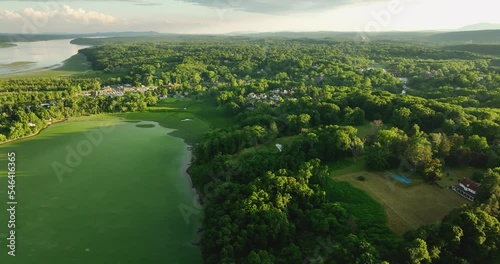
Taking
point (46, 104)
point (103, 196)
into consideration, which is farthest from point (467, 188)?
point (46, 104)

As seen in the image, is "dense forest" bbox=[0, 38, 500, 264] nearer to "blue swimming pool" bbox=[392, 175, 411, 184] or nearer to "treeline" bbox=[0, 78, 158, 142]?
"treeline" bbox=[0, 78, 158, 142]

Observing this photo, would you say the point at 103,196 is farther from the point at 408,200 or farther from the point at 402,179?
the point at 402,179

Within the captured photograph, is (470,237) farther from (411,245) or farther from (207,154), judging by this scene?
(207,154)

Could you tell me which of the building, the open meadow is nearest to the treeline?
the open meadow

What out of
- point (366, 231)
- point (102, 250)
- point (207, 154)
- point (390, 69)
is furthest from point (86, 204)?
point (390, 69)

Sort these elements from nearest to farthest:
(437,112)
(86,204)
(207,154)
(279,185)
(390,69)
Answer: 1. (279,185)
2. (86,204)
3. (207,154)
4. (437,112)
5. (390,69)

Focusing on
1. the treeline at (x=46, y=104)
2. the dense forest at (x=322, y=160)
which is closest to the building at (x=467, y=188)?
the dense forest at (x=322, y=160)
